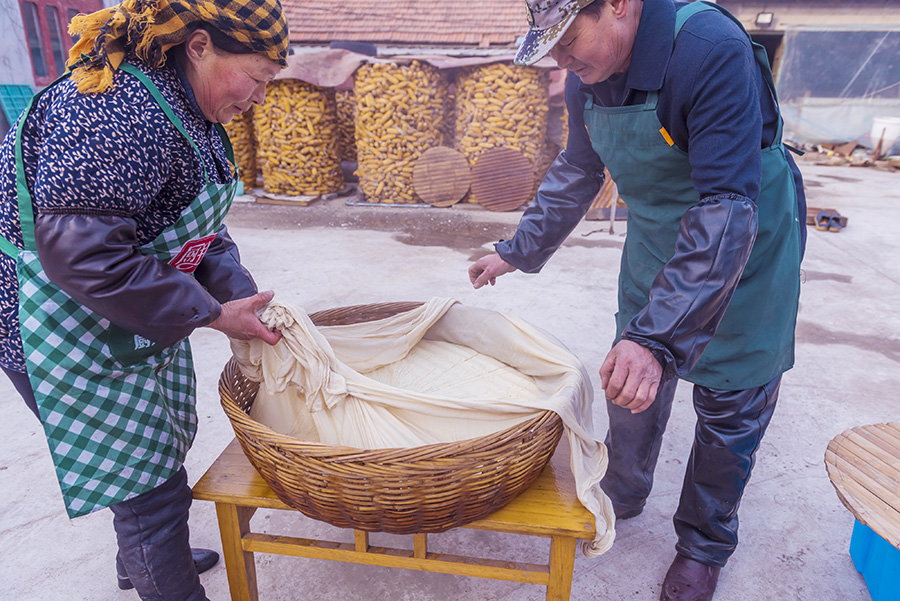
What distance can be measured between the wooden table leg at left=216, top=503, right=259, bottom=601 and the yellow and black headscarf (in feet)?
3.32

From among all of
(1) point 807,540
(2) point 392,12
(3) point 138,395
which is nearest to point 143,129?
(3) point 138,395

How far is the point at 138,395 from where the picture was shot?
4.51 feet

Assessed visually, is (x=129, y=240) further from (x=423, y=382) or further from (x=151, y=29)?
(x=423, y=382)

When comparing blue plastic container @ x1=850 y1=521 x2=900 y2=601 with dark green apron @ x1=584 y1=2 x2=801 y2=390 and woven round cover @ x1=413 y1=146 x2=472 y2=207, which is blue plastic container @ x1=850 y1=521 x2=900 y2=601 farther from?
woven round cover @ x1=413 y1=146 x2=472 y2=207

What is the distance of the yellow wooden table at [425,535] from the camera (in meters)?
1.34

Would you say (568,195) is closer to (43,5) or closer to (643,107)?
(643,107)

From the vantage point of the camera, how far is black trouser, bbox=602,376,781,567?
5.32 ft

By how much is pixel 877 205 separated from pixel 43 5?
33.1 ft

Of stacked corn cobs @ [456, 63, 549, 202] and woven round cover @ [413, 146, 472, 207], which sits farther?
woven round cover @ [413, 146, 472, 207]

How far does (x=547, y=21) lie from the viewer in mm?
1273

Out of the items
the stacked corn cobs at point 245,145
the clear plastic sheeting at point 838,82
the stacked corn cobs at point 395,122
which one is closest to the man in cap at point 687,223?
the stacked corn cobs at point 395,122

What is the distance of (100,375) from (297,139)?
6.67m

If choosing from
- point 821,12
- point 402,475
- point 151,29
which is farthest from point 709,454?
point 821,12

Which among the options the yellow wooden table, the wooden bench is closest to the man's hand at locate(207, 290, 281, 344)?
the yellow wooden table
